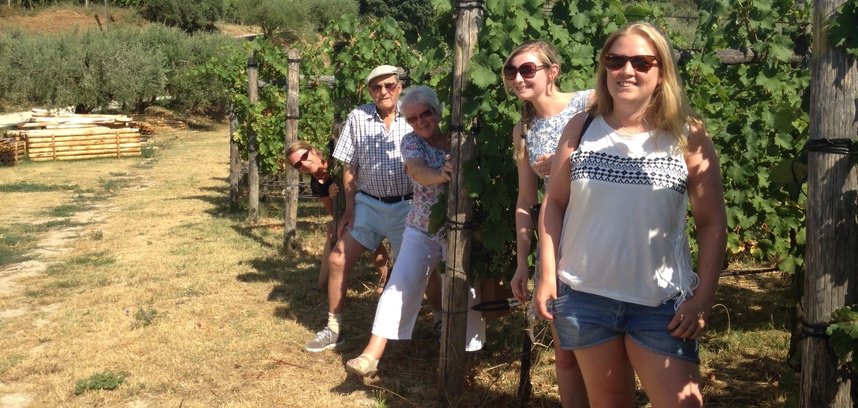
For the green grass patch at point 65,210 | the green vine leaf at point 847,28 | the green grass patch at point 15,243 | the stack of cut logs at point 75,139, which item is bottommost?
the green grass patch at point 15,243

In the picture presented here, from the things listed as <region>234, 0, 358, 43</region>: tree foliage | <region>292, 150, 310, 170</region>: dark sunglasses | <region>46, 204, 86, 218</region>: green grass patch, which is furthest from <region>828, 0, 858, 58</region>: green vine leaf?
<region>234, 0, 358, 43</region>: tree foliage

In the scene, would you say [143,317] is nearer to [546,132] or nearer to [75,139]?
[546,132]

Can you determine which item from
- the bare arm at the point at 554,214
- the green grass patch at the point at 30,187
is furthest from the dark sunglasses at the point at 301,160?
the green grass patch at the point at 30,187

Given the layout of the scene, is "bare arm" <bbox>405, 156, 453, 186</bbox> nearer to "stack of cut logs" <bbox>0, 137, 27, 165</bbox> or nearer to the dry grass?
the dry grass

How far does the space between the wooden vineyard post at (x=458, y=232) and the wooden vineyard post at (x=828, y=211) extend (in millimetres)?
1916

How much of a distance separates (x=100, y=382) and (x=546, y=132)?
10.8 ft

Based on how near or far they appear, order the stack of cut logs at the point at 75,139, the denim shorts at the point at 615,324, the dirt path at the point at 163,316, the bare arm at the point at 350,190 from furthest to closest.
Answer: the stack of cut logs at the point at 75,139 < the bare arm at the point at 350,190 < the dirt path at the point at 163,316 < the denim shorts at the point at 615,324

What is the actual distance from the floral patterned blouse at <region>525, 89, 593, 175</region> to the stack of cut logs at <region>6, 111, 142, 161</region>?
18.7 meters

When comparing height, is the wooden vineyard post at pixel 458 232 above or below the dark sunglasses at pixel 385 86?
below

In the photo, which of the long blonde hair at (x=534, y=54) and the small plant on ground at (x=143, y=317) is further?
the small plant on ground at (x=143, y=317)

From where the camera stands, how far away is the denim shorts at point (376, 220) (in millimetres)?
5586

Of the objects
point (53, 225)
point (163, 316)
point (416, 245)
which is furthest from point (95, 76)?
point (416, 245)

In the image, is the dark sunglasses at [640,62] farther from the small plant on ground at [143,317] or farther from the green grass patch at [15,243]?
the green grass patch at [15,243]

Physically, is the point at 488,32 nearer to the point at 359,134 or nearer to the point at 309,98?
the point at 359,134
